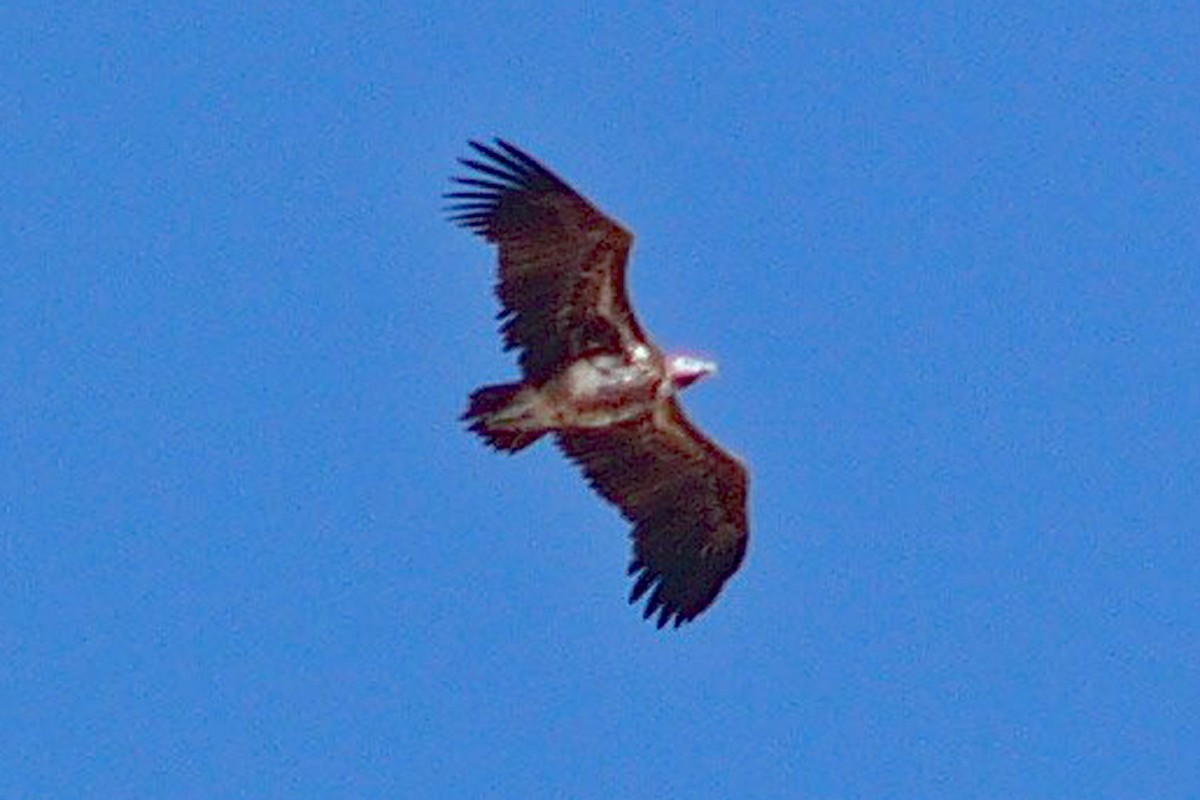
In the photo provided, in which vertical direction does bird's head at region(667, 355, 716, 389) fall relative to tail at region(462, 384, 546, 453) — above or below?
above

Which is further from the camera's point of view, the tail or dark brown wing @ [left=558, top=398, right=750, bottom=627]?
dark brown wing @ [left=558, top=398, right=750, bottom=627]

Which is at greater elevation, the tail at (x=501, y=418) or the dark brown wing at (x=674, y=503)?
the dark brown wing at (x=674, y=503)

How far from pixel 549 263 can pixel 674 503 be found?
2.67m

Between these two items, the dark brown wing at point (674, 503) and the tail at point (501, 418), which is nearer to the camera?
the tail at point (501, 418)

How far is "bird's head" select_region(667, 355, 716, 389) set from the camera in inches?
1439

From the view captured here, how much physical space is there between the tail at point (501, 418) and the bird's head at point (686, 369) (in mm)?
1405

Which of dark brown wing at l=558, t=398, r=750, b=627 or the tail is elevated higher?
dark brown wing at l=558, t=398, r=750, b=627

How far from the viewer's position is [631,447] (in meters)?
37.3

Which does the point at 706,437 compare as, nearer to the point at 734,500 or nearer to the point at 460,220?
the point at 734,500

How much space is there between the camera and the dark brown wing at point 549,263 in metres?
35.7

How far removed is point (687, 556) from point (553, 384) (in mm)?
2310

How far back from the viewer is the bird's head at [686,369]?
120 feet

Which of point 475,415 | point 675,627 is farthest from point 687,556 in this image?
point 475,415

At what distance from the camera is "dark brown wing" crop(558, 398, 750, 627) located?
37281 millimetres
